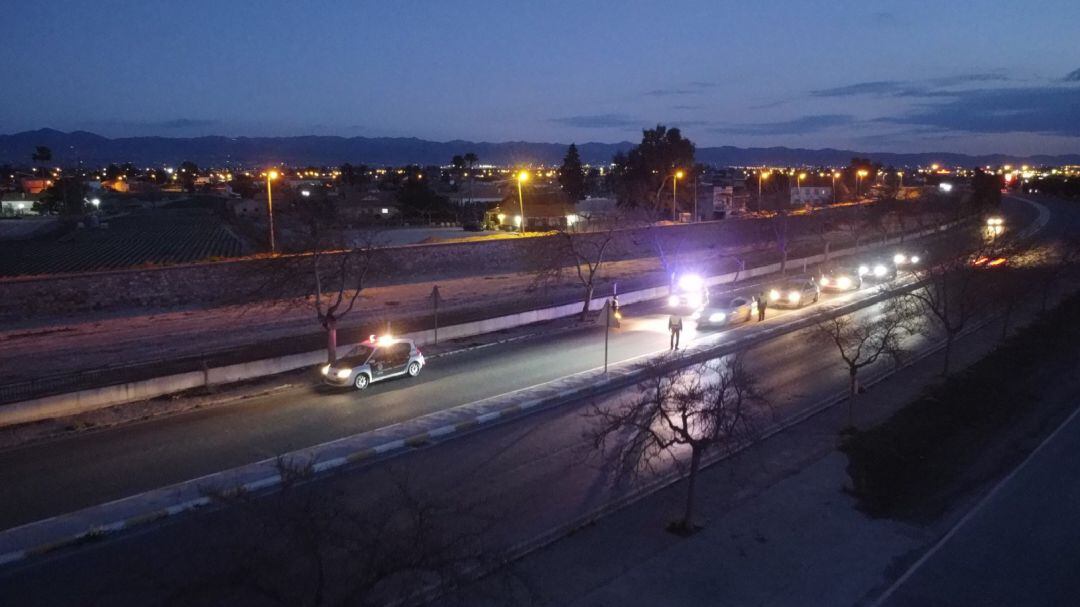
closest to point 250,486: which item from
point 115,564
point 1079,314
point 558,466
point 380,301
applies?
point 115,564

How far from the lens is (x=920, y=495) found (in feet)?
45.8

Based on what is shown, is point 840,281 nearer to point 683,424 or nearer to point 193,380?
point 683,424

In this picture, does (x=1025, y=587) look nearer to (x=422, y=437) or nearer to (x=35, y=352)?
(x=422, y=437)

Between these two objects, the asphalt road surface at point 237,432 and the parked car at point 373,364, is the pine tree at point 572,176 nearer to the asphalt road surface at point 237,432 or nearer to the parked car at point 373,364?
the asphalt road surface at point 237,432

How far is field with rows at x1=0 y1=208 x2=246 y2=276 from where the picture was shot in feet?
146

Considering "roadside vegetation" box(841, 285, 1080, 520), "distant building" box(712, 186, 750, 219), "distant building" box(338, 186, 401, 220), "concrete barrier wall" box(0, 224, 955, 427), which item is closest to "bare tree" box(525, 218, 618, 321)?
"concrete barrier wall" box(0, 224, 955, 427)

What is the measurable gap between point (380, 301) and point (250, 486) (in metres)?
21.4

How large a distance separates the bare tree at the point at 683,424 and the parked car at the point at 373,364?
19.3 feet

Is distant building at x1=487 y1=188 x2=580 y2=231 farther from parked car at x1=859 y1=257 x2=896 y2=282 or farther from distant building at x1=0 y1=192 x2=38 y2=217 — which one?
distant building at x1=0 y1=192 x2=38 y2=217

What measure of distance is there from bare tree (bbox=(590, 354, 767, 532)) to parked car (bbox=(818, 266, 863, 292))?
20981 mm

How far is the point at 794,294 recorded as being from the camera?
31641 millimetres

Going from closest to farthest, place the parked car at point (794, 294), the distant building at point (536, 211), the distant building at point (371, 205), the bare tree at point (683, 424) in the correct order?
the bare tree at point (683, 424), the parked car at point (794, 294), the distant building at point (536, 211), the distant building at point (371, 205)

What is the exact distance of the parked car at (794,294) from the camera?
3158cm

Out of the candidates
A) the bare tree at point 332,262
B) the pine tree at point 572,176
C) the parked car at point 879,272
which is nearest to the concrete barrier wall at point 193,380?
the bare tree at point 332,262
